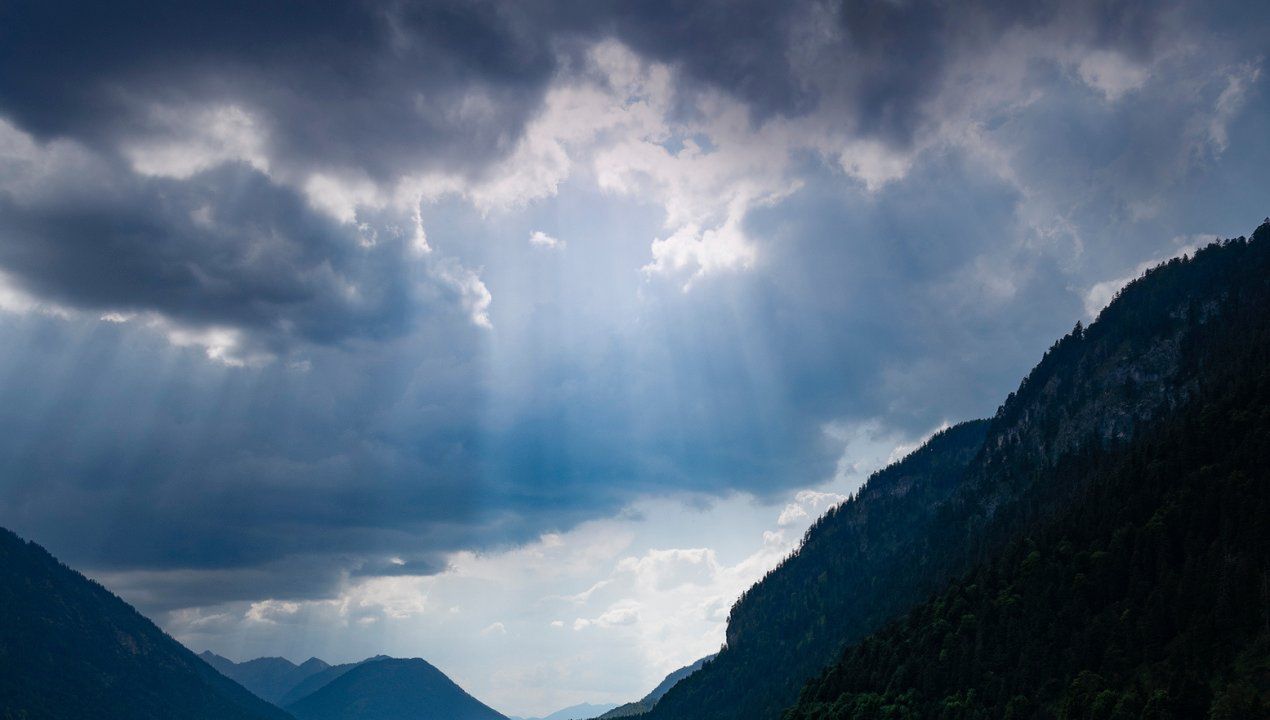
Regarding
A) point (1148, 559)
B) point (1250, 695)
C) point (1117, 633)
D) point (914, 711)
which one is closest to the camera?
point (1250, 695)

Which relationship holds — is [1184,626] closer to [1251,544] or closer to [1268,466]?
[1251,544]

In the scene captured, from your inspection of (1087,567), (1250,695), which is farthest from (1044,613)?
(1250,695)

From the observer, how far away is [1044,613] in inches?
7554

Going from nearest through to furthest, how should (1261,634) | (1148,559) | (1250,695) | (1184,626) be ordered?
(1250,695)
(1261,634)
(1184,626)
(1148,559)

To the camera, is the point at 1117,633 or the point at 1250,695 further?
the point at 1117,633

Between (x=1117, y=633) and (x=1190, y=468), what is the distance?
58846 millimetres

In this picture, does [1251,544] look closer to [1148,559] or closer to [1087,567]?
[1148,559]

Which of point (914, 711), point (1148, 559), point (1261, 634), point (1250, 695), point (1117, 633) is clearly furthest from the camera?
point (914, 711)

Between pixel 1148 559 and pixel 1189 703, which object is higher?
pixel 1148 559

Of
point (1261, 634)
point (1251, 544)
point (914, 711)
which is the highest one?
point (1251, 544)

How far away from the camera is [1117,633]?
165 metres

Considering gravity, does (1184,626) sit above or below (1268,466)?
below

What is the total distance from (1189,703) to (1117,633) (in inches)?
1432

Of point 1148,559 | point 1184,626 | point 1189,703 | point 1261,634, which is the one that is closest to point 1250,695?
point 1189,703
